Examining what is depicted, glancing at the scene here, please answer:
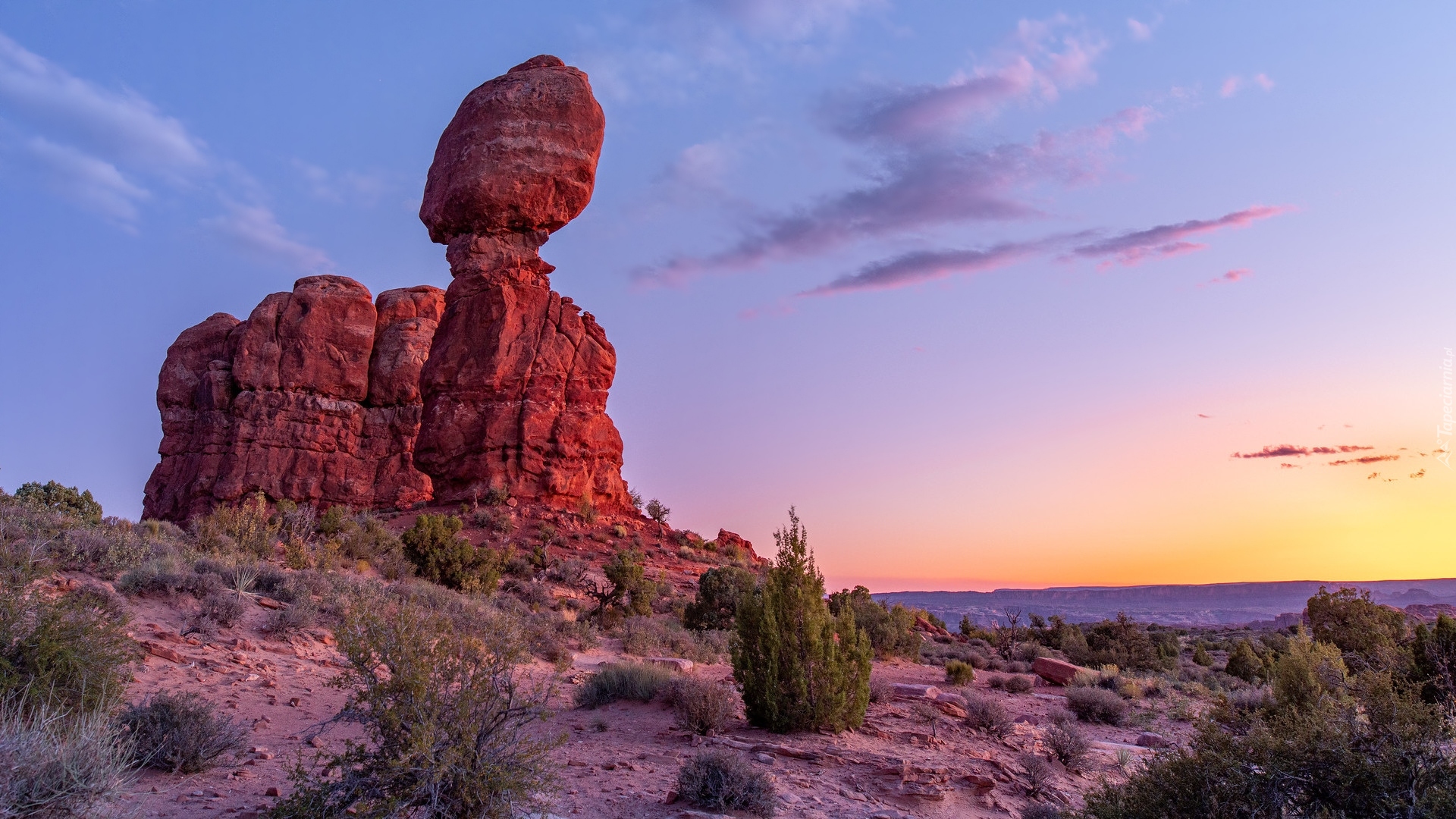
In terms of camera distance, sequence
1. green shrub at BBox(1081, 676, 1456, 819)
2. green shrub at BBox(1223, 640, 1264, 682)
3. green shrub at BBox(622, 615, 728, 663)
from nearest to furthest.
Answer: green shrub at BBox(1081, 676, 1456, 819) → green shrub at BBox(622, 615, 728, 663) → green shrub at BBox(1223, 640, 1264, 682)

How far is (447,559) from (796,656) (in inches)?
503

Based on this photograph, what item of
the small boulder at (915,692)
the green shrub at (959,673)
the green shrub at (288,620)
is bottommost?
the green shrub at (959,673)


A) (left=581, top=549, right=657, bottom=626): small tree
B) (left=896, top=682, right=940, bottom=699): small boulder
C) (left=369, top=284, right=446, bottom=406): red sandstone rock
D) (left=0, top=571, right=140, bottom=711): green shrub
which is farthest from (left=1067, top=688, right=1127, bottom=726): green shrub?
(left=369, top=284, right=446, bottom=406): red sandstone rock

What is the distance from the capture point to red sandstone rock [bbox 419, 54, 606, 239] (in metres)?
30.8

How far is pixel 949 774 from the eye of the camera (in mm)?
7488

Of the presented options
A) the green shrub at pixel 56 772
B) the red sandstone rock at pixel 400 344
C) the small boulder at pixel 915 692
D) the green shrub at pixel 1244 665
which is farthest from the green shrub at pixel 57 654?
the red sandstone rock at pixel 400 344

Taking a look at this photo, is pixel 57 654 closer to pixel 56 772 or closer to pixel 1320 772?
pixel 56 772

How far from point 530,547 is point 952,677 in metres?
13.8

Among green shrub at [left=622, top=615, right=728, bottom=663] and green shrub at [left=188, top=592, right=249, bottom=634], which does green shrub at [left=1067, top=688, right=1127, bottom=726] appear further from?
green shrub at [left=188, top=592, right=249, bottom=634]

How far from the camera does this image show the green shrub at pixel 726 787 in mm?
5910

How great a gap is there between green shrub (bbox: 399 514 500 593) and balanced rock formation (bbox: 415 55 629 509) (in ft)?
29.3

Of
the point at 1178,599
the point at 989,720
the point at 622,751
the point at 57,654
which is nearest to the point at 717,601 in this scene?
the point at 989,720

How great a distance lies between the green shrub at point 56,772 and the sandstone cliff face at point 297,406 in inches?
1570

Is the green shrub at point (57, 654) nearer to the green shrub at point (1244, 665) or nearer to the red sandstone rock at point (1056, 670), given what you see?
the red sandstone rock at point (1056, 670)
